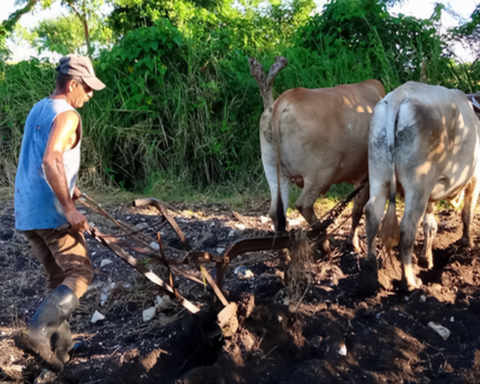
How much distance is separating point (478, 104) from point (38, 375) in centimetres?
430

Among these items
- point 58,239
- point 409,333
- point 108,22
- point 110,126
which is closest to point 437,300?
point 409,333

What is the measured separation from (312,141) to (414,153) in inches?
35.2

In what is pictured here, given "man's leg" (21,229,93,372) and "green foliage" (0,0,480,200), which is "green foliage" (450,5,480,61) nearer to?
"green foliage" (0,0,480,200)

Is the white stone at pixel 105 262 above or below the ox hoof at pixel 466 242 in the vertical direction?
above

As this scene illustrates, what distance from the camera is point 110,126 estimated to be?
8.01m

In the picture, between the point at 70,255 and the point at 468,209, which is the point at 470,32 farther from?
the point at 70,255

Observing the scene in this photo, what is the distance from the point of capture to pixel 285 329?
3.24 meters

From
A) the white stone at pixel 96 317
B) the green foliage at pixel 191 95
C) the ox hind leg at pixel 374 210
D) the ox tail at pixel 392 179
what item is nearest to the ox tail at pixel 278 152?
the ox hind leg at pixel 374 210

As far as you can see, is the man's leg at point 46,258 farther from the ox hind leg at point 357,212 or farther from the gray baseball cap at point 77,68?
the ox hind leg at point 357,212

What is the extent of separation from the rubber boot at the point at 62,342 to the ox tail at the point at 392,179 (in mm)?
2381

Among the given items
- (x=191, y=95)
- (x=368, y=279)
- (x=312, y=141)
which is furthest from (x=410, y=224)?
(x=191, y=95)

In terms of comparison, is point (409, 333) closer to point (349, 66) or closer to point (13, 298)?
point (13, 298)

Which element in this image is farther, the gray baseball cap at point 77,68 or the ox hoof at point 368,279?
the ox hoof at point 368,279

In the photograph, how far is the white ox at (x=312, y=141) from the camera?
427cm
